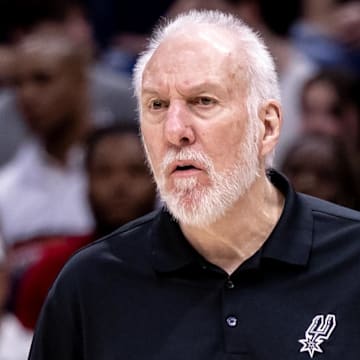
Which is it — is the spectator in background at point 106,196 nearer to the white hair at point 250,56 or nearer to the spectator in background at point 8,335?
the spectator in background at point 8,335

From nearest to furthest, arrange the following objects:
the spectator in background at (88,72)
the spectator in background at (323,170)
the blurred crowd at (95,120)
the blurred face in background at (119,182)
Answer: the spectator in background at (323,170) < the blurred crowd at (95,120) < the blurred face in background at (119,182) < the spectator in background at (88,72)

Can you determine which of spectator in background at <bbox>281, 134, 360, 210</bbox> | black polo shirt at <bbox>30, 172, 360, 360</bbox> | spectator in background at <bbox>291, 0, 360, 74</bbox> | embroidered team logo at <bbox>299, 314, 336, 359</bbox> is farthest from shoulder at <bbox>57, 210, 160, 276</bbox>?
spectator in background at <bbox>291, 0, 360, 74</bbox>

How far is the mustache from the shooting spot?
2.68m

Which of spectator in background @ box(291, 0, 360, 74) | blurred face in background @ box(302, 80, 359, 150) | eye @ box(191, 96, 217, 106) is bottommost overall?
blurred face in background @ box(302, 80, 359, 150)

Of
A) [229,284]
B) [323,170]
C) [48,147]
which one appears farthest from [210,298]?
[48,147]

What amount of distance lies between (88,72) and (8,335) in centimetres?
169

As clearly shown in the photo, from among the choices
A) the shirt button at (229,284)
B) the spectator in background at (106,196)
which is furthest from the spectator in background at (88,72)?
the shirt button at (229,284)

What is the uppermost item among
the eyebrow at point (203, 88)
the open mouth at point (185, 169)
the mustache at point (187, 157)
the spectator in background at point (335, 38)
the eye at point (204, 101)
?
the eyebrow at point (203, 88)

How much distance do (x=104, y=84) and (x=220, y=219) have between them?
10.3ft

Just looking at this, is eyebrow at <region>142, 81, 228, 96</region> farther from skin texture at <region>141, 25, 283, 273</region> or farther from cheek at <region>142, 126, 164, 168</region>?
cheek at <region>142, 126, 164, 168</region>

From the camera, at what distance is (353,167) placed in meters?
4.56

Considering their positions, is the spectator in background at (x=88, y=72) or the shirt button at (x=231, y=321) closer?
the shirt button at (x=231, y=321)

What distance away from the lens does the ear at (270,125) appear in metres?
2.83

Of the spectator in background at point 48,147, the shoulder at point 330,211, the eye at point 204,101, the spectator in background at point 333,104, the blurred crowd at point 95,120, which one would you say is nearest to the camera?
the eye at point 204,101
